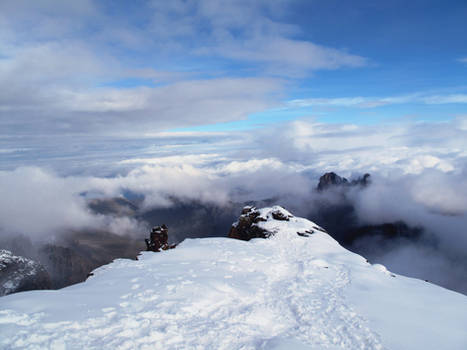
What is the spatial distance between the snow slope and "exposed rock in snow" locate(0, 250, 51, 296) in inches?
7836

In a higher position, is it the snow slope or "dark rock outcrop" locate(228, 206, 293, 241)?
the snow slope

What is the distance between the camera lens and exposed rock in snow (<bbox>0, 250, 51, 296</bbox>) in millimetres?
160675

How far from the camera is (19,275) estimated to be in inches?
6609

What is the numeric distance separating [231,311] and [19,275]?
8584 inches

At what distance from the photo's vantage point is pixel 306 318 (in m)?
14.4

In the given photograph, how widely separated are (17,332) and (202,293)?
29.3 feet

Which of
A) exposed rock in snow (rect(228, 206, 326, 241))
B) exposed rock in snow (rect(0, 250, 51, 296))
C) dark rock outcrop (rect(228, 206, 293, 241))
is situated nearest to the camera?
exposed rock in snow (rect(228, 206, 326, 241))

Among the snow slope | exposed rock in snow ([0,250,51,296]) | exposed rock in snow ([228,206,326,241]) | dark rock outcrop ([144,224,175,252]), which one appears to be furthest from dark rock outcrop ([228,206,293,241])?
exposed rock in snow ([0,250,51,296])

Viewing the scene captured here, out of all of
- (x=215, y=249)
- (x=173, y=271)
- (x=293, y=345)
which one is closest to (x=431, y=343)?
(x=293, y=345)

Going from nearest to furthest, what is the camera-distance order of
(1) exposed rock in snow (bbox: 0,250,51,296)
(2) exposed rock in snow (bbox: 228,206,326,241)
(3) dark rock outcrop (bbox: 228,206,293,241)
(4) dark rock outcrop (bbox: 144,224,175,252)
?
(4) dark rock outcrop (bbox: 144,224,175,252) < (2) exposed rock in snow (bbox: 228,206,326,241) < (3) dark rock outcrop (bbox: 228,206,293,241) < (1) exposed rock in snow (bbox: 0,250,51,296)

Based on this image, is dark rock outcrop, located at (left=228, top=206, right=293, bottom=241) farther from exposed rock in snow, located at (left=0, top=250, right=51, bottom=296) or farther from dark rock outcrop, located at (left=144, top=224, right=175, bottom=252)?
exposed rock in snow, located at (left=0, top=250, right=51, bottom=296)

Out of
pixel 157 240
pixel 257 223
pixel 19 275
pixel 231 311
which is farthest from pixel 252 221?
pixel 19 275

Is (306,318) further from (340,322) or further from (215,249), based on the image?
(215,249)

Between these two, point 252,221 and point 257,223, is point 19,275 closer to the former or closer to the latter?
point 252,221
